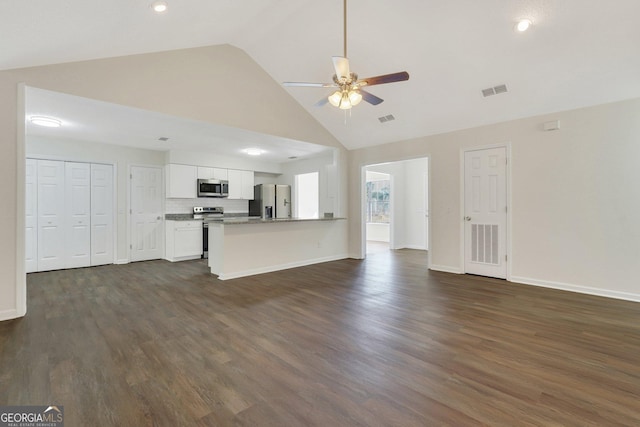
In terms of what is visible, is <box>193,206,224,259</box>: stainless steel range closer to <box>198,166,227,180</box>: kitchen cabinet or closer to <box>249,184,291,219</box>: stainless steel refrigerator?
<box>198,166,227,180</box>: kitchen cabinet

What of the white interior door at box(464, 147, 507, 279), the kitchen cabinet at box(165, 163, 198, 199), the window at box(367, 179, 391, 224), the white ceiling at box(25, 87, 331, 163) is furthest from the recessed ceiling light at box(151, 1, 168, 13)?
the window at box(367, 179, 391, 224)

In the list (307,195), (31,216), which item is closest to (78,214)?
(31,216)

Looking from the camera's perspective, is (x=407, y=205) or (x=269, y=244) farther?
(x=407, y=205)

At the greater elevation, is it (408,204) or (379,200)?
(379,200)

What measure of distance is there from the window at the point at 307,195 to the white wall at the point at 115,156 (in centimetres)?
377

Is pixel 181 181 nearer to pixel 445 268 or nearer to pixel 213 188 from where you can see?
pixel 213 188

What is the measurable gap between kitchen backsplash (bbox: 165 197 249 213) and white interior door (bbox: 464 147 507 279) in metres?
5.66

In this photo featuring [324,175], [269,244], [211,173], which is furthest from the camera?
[324,175]

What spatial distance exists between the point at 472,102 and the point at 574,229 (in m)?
2.29

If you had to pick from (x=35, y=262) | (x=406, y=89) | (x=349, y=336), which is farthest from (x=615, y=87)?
(x=35, y=262)

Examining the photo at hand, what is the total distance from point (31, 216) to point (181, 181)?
2.61m

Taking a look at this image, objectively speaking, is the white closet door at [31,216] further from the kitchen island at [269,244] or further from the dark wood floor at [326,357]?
the kitchen island at [269,244]

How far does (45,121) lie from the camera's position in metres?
4.37

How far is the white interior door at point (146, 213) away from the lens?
641cm
